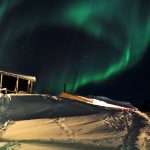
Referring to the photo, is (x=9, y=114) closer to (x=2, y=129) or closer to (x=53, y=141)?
(x=2, y=129)

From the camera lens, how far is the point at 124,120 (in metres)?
5.11

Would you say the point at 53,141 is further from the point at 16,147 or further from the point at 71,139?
the point at 16,147

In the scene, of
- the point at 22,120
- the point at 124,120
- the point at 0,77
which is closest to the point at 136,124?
the point at 124,120

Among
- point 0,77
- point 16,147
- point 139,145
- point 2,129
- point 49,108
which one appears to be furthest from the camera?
point 0,77

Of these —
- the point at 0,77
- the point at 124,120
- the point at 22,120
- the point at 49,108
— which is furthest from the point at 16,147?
the point at 0,77

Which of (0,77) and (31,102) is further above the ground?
(31,102)

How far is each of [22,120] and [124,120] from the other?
148 centimetres

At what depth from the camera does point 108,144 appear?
429cm

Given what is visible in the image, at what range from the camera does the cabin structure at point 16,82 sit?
2271 cm

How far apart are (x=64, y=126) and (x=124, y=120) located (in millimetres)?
930

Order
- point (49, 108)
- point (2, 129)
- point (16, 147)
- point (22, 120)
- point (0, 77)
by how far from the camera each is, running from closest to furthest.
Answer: point (16, 147)
point (2, 129)
point (22, 120)
point (49, 108)
point (0, 77)

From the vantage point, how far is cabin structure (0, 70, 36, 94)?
2271cm

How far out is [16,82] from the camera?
918 inches

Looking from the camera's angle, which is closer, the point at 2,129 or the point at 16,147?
the point at 16,147
